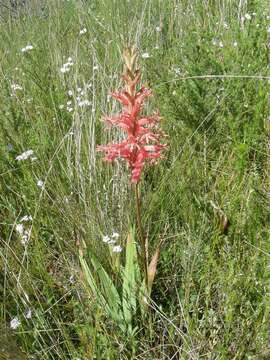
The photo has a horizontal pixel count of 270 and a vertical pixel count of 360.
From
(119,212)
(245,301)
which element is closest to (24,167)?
(119,212)

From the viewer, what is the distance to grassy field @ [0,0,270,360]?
1290mm

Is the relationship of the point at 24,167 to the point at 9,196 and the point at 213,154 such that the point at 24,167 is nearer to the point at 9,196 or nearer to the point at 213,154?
the point at 9,196

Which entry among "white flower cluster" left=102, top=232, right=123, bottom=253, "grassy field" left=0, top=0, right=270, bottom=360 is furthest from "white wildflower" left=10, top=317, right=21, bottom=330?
"white flower cluster" left=102, top=232, right=123, bottom=253

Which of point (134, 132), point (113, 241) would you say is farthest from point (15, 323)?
point (134, 132)

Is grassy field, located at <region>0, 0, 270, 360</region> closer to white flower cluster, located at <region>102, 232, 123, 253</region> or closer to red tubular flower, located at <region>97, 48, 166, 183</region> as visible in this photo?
white flower cluster, located at <region>102, 232, 123, 253</region>

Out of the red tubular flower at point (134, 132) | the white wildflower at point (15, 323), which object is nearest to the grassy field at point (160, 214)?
the white wildflower at point (15, 323)

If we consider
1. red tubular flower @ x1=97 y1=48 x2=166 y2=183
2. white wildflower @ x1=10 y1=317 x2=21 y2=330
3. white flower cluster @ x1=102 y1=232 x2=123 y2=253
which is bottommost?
white wildflower @ x1=10 y1=317 x2=21 y2=330

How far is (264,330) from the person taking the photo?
4.07 feet

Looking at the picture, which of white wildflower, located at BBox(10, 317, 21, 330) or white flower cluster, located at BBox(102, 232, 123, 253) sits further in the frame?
A: white flower cluster, located at BBox(102, 232, 123, 253)

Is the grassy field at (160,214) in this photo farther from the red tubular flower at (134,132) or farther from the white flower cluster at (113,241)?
the red tubular flower at (134,132)

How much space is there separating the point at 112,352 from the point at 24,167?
892mm

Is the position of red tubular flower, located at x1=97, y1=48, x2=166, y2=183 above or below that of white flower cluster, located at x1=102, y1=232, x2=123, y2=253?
above

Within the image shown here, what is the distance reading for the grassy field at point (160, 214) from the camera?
1.29m

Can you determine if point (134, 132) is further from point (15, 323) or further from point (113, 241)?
point (15, 323)
